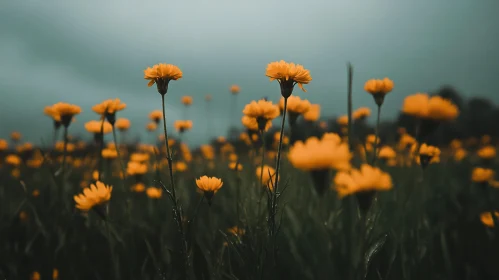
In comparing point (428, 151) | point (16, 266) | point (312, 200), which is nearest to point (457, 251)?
point (428, 151)

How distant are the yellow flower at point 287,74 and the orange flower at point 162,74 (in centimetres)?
40

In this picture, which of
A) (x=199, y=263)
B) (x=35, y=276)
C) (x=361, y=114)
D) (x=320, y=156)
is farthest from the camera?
(x=361, y=114)

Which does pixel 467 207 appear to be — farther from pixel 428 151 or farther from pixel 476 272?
pixel 428 151

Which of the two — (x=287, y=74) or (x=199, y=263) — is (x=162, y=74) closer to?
(x=287, y=74)

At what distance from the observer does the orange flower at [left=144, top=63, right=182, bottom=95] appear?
1.25 m

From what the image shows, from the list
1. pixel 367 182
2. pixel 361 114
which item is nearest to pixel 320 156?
pixel 367 182

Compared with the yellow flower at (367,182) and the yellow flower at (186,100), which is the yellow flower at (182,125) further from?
the yellow flower at (367,182)

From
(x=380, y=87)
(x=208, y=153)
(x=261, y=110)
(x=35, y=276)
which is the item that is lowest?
(x=35, y=276)

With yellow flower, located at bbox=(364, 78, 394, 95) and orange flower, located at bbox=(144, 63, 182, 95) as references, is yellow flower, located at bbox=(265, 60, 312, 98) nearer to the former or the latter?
orange flower, located at bbox=(144, 63, 182, 95)

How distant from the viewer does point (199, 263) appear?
1309 mm

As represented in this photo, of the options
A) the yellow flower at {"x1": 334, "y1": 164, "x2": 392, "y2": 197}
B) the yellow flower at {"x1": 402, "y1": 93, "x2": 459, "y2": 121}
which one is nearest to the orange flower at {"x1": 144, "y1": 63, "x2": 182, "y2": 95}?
the yellow flower at {"x1": 334, "y1": 164, "x2": 392, "y2": 197}

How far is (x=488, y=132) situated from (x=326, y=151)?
877 inches

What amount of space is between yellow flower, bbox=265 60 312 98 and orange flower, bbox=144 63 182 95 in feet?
1.31

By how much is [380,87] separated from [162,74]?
1115 mm
